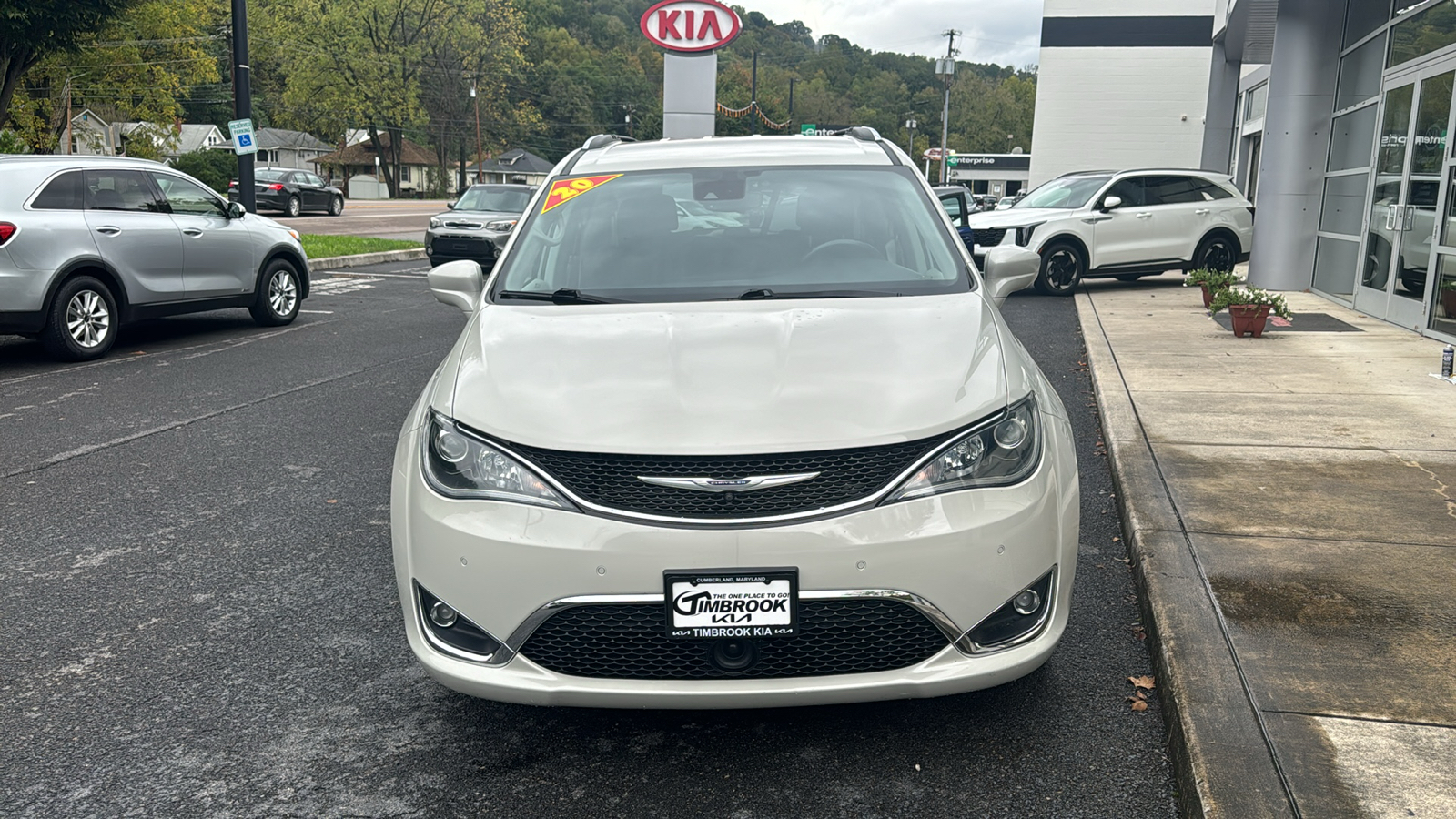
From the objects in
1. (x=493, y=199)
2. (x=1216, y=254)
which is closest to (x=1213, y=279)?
(x=1216, y=254)

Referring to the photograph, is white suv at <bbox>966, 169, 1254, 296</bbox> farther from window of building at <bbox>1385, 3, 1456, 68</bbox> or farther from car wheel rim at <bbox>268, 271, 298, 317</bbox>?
car wheel rim at <bbox>268, 271, 298, 317</bbox>

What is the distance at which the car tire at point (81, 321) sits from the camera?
902 cm

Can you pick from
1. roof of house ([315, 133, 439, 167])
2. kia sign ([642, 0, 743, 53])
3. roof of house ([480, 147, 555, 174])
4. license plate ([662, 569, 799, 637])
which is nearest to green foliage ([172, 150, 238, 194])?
kia sign ([642, 0, 743, 53])

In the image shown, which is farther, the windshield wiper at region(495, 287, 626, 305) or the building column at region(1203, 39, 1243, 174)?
the building column at region(1203, 39, 1243, 174)

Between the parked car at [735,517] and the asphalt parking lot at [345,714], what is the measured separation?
11.3 inches

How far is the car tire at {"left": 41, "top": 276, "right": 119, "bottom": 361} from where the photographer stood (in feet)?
29.6

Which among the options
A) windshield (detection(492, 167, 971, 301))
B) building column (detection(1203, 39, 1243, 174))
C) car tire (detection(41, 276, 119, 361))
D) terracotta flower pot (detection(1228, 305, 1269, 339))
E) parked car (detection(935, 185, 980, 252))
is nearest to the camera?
windshield (detection(492, 167, 971, 301))

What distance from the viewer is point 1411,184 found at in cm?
1084

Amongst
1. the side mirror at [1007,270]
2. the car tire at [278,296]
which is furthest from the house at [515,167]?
the side mirror at [1007,270]

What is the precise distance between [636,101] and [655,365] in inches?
4260

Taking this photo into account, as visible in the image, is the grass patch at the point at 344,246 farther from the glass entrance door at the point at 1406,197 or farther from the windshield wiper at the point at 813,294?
the windshield wiper at the point at 813,294

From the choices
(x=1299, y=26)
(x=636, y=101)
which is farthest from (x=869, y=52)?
(x=1299, y=26)

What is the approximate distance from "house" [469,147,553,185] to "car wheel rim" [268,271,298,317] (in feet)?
324

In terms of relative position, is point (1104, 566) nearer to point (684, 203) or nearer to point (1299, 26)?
point (684, 203)
